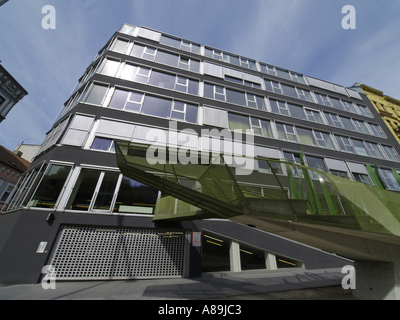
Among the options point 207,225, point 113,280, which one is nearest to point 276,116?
point 207,225

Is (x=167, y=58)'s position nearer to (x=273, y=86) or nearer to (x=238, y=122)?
(x=238, y=122)

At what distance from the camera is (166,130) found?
1291cm

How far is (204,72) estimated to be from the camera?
17625 millimetres

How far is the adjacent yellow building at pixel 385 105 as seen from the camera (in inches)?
996

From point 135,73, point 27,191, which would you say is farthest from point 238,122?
point 27,191

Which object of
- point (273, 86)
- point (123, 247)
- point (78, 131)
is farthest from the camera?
point (273, 86)

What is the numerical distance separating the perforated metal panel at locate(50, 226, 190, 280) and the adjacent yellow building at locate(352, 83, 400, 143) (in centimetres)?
3337

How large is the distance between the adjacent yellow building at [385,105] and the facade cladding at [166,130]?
11.4ft

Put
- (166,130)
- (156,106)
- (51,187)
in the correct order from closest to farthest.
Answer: (51,187)
(166,130)
(156,106)

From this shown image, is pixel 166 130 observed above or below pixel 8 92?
below

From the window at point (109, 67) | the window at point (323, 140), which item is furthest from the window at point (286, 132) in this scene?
the window at point (109, 67)

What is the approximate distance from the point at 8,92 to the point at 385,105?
193ft

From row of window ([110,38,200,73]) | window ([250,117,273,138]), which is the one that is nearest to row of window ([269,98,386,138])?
window ([250,117,273,138])

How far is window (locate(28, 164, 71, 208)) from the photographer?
8758 mm
